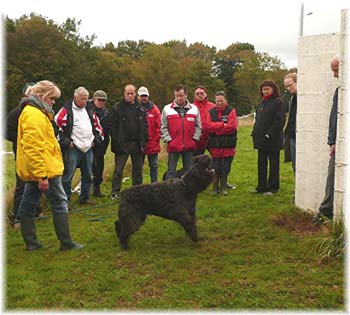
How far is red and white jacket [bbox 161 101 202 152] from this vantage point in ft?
25.0

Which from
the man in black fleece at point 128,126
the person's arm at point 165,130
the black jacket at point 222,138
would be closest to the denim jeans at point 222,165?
the black jacket at point 222,138

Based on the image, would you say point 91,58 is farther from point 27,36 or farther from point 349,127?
point 349,127

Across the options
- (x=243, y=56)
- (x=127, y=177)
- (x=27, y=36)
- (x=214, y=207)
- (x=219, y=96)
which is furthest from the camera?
(x=243, y=56)

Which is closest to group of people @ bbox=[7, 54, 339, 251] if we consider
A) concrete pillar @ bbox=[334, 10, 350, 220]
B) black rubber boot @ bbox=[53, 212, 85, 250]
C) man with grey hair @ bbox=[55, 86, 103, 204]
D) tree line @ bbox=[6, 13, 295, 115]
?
man with grey hair @ bbox=[55, 86, 103, 204]

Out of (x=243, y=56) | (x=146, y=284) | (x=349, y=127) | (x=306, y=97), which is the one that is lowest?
(x=146, y=284)

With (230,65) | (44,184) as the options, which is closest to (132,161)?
(44,184)

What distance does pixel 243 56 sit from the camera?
195 feet

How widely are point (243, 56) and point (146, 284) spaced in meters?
58.2

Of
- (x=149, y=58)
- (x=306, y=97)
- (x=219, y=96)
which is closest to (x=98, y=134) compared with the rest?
(x=219, y=96)

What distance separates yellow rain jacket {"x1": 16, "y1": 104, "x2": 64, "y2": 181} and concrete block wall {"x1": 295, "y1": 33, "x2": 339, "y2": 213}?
12.2ft

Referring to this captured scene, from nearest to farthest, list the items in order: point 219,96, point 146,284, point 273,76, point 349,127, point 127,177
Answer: point 146,284 < point 349,127 < point 219,96 < point 127,177 < point 273,76

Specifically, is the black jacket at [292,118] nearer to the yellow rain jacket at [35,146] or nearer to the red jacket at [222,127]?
the red jacket at [222,127]

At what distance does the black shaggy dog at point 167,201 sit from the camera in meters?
5.33

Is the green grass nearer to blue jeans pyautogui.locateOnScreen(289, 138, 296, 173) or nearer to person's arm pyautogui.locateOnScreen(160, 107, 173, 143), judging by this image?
blue jeans pyautogui.locateOnScreen(289, 138, 296, 173)
